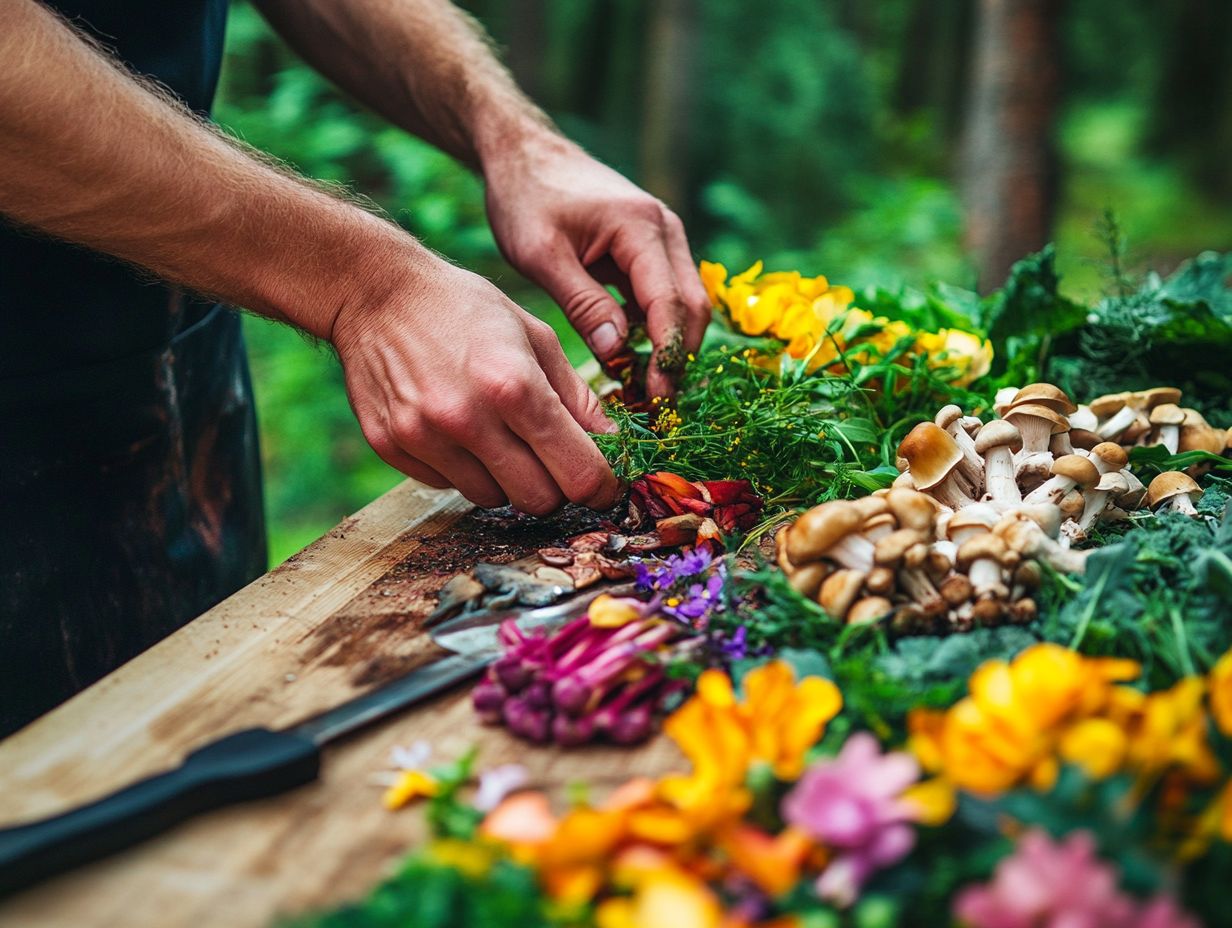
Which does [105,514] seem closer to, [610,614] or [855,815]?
[610,614]

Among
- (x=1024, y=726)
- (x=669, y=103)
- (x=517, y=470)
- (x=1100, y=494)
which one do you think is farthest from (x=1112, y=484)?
(x=669, y=103)

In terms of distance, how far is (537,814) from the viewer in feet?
2.24

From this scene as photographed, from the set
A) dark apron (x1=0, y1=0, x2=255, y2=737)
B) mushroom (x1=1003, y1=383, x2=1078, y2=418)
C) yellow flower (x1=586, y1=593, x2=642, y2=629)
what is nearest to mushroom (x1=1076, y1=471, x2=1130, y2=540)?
mushroom (x1=1003, y1=383, x2=1078, y2=418)

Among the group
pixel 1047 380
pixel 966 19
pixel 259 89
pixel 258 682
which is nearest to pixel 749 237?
pixel 259 89

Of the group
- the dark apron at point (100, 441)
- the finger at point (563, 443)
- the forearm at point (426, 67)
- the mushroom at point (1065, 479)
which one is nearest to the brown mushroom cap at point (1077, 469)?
the mushroom at point (1065, 479)

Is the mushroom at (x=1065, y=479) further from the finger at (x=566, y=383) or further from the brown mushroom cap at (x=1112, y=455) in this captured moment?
the finger at (x=566, y=383)

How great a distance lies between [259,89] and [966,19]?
352 inches

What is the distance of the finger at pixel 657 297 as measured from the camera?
1483 mm

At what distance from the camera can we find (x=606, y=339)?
1558 millimetres

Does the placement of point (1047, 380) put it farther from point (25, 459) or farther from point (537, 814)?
point (25, 459)

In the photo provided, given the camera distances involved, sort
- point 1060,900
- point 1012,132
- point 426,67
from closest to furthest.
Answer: point 1060,900
point 426,67
point 1012,132

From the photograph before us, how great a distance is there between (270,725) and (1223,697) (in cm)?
77

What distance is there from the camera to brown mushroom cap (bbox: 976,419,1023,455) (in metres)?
1.17

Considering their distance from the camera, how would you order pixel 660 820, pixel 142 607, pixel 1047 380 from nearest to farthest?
pixel 660 820 < pixel 142 607 < pixel 1047 380
